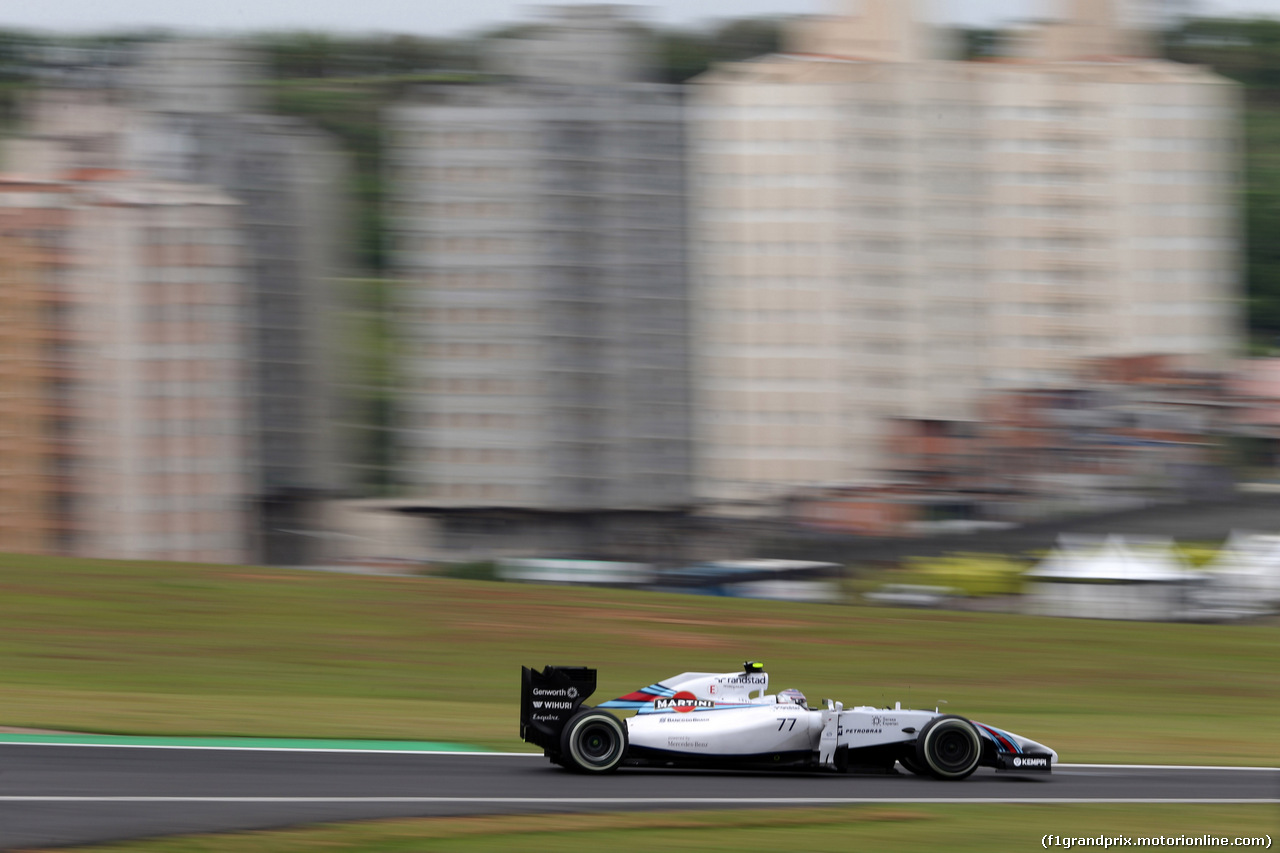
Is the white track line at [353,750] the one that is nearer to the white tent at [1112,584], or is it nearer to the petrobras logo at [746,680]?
the petrobras logo at [746,680]

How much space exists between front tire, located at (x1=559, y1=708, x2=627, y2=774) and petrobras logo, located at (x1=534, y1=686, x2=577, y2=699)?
151 millimetres

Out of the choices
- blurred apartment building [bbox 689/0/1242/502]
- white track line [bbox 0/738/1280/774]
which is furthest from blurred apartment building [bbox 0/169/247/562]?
white track line [bbox 0/738/1280/774]

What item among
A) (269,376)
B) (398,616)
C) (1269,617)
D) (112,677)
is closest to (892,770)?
(112,677)

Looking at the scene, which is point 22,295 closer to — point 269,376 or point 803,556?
point 269,376

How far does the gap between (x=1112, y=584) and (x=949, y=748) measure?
22.2 metres

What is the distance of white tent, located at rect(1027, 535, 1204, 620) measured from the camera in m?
31.0

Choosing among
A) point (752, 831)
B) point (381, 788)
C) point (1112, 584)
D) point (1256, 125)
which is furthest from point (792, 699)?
point (1256, 125)

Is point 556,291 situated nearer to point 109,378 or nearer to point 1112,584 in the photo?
point 109,378

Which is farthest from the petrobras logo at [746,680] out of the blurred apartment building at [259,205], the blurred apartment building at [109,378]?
the blurred apartment building at [259,205]

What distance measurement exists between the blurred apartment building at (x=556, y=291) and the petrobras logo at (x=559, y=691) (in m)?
31.6

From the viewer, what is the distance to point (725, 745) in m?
11.0

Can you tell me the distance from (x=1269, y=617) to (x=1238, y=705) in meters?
12.5

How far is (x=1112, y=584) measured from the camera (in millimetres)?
31859

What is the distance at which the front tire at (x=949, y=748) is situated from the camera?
11.1 metres
